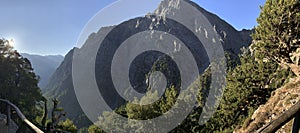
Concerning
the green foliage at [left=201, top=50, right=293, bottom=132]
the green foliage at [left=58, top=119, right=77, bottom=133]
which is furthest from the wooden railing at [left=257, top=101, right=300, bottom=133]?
the green foliage at [left=58, top=119, right=77, bottom=133]

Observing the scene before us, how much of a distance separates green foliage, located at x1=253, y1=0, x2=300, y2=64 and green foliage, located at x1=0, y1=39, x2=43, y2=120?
27.2 m

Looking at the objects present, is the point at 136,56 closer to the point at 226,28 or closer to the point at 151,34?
the point at 151,34

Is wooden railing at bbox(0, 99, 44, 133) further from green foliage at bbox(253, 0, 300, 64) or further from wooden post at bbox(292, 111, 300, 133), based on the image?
green foliage at bbox(253, 0, 300, 64)

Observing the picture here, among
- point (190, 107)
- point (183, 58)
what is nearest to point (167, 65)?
point (183, 58)

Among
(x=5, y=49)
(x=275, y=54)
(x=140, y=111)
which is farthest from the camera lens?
(x=140, y=111)

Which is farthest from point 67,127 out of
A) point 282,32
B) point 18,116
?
point 18,116

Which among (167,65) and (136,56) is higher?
(136,56)

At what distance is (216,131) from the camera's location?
36844mm

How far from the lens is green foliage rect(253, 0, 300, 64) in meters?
21.5

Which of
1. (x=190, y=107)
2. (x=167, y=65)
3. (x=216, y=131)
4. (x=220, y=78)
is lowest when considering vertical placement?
(x=216, y=131)

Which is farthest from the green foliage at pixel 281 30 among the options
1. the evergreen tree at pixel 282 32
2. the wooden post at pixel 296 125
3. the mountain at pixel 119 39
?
the mountain at pixel 119 39

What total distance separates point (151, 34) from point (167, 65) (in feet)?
168

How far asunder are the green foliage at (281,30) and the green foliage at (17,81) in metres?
27.2

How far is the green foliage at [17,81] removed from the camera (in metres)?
34.4
